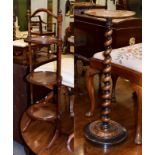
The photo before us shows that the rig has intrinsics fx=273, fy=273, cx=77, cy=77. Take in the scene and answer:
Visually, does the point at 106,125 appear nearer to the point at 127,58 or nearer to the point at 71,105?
the point at 127,58

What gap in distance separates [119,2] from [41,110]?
0.45 meters

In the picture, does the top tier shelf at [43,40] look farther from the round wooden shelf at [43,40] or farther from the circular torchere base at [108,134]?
the circular torchere base at [108,134]

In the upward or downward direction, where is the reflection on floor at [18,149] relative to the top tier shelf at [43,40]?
downward

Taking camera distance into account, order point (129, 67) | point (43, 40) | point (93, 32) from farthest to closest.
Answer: point (129, 67)
point (93, 32)
point (43, 40)

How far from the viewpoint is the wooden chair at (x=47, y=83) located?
811 mm

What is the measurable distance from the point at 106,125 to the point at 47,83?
53 cm

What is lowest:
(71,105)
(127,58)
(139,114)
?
(139,114)

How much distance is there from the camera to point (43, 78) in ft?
2.88

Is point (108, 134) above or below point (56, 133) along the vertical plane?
below

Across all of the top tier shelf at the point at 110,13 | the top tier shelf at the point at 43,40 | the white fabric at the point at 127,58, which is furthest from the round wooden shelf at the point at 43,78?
the white fabric at the point at 127,58

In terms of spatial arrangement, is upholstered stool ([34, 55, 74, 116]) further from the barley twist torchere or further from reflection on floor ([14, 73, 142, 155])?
the barley twist torchere

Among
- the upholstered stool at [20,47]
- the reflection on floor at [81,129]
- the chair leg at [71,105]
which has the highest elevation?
the upholstered stool at [20,47]

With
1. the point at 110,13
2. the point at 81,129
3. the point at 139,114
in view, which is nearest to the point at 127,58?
the point at 139,114

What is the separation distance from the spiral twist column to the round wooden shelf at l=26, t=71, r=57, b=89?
317mm
